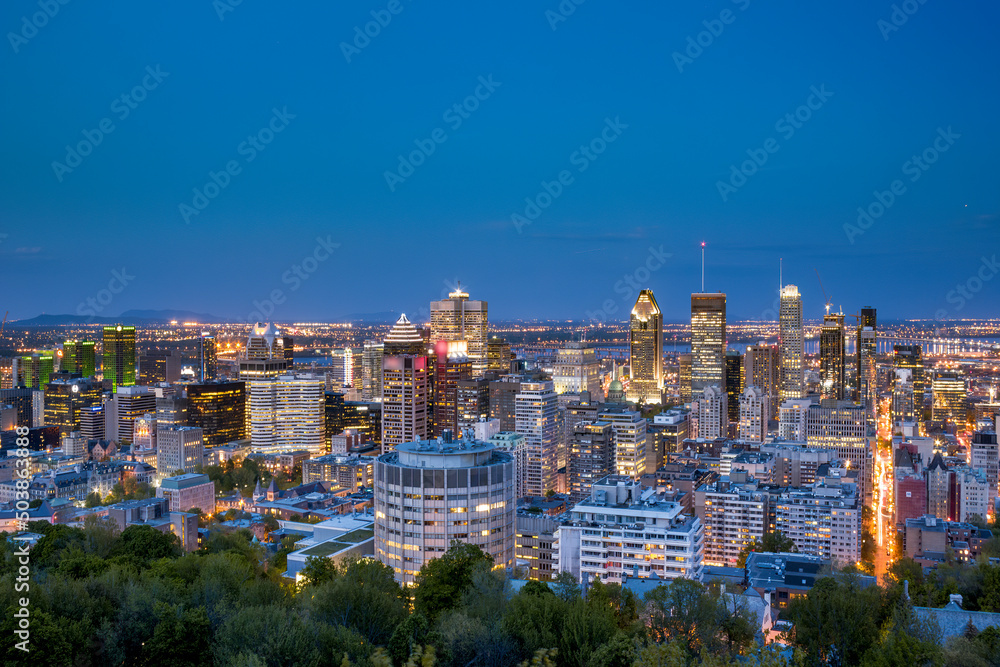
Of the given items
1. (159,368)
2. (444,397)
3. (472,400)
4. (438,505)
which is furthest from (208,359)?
(438,505)

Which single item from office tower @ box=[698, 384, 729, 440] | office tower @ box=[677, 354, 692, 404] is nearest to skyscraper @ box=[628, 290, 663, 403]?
office tower @ box=[677, 354, 692, 404]

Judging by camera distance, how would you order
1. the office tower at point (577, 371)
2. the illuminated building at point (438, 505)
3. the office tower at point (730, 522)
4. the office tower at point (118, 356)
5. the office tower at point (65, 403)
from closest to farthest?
the illuminated building at point (438, 505) → the office tower at point (730, 522) → the office tower at point (65, 403) → the office tower at point (118, 356) → the office tower at point (577, 371)

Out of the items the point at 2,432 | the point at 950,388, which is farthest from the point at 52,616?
the point at 950,388

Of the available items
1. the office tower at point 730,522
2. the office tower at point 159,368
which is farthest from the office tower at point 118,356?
the office tower at point 730,522

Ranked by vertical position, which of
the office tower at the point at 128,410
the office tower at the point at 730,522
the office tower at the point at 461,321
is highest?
the office tower at the point at 461,321

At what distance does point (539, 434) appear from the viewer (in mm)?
37938

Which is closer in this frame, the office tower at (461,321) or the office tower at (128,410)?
the office tower at (128,410)

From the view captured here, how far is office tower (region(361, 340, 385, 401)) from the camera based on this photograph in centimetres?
6169

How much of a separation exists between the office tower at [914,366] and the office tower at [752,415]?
12532mm

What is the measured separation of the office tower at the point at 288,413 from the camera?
Answer: 160ft

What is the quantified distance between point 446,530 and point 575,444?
68.8 feet

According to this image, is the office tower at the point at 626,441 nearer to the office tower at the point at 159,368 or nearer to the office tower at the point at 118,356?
the office tower at the point at 159,368

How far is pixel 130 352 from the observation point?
208 feet

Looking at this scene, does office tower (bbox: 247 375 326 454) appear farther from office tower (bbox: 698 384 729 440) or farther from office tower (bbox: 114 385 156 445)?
office tower (bbox: 698 384 729 440)
